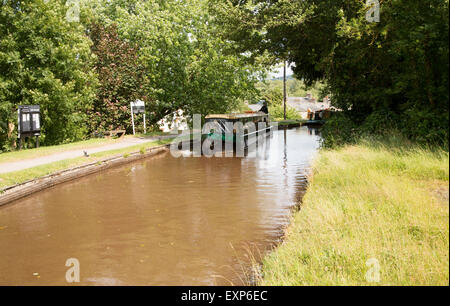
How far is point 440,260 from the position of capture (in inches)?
183

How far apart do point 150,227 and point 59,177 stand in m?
6.70

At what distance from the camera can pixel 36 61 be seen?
25469 millimetres

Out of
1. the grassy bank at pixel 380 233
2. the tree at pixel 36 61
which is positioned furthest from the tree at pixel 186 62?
the grassy bank at pixel 380 233

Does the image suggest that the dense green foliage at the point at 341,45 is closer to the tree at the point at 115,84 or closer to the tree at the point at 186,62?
the tree at the point at 186,62

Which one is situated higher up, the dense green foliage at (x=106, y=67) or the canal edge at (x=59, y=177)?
the dense green foliage at (x=106, y=67)

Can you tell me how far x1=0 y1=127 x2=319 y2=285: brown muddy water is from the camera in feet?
22.2

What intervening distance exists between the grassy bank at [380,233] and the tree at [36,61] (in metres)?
20.8

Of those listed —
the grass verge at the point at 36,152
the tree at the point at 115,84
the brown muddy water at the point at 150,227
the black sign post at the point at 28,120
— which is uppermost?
the tree at the point at 115,84

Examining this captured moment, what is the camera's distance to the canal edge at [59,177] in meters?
11.9

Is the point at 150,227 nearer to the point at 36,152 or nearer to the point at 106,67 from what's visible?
the point at 36,152

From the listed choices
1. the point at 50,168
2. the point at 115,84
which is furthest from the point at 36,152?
the point at 115,84

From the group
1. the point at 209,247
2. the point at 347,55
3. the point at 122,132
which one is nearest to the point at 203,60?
the point at 122,132

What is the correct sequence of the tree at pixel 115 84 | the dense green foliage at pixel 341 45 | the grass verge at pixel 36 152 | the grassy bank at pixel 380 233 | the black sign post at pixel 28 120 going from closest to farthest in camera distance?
the grassy bank at pixel 380 233 < the dense green foliage at pixel 341 45 < the grass verge at pixel 36 152 < the black sign post at pixel 28 120 < the tree at pixel 115 84
